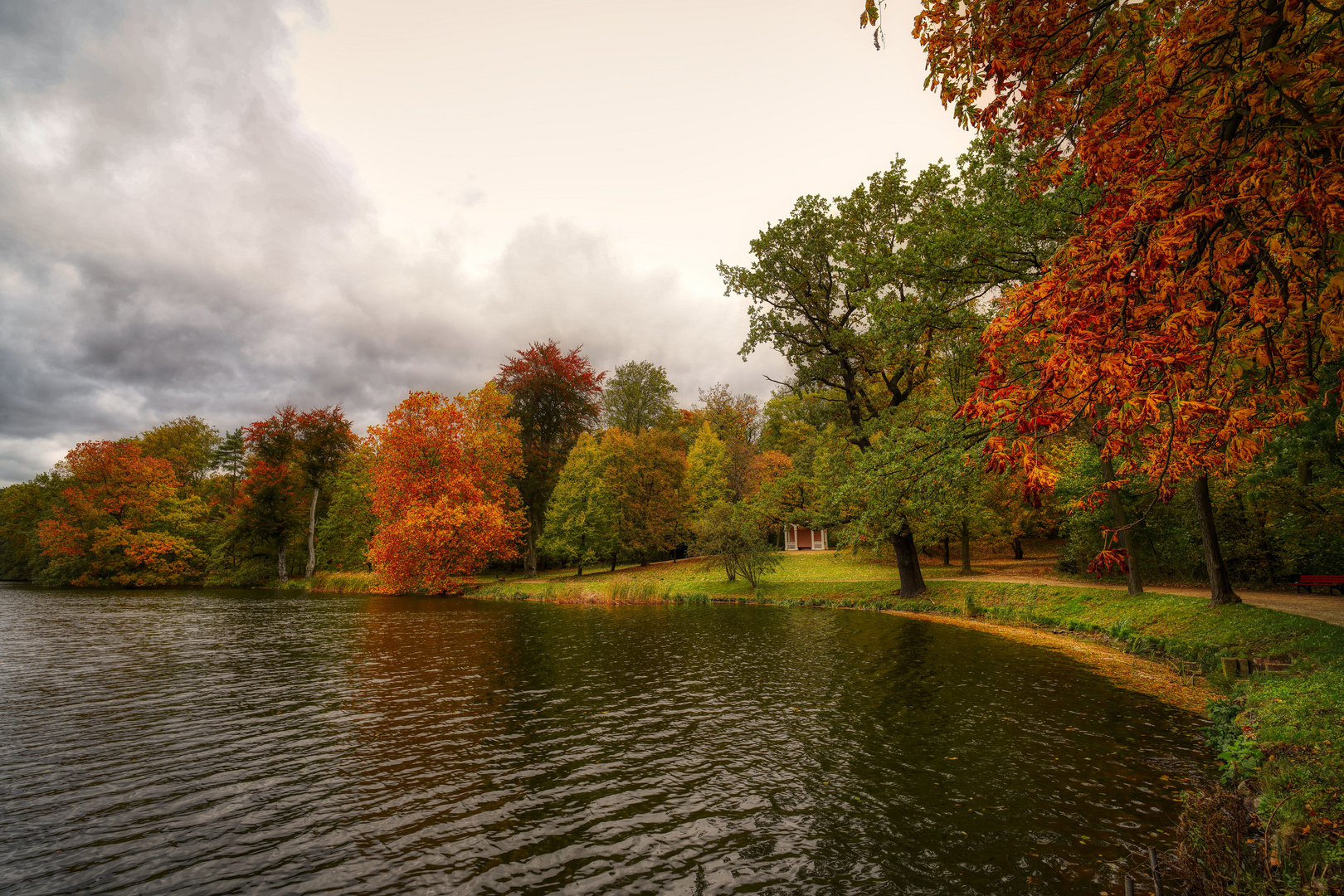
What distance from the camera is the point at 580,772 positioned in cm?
941

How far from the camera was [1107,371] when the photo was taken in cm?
429

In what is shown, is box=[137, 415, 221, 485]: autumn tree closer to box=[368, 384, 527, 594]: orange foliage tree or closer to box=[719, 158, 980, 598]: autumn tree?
box=[368, 384, 527, 594]: orange foliage tree

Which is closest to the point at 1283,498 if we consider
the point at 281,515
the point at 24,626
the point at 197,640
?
the point at 197,640

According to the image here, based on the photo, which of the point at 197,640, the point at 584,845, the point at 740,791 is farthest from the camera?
the point at 197,640

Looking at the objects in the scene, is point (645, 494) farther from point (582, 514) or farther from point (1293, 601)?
point (1293, 601)

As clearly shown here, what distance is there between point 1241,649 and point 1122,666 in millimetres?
2500

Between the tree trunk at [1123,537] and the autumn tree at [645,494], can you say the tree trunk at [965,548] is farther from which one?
the autumn tree at [645,494]

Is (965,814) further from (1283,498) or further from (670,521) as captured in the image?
(670,521)

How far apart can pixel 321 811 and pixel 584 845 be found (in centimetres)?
387

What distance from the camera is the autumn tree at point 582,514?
48.3 metres

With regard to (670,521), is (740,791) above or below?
below

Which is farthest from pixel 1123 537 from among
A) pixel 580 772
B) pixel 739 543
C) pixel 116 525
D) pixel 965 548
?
pixel 116 525

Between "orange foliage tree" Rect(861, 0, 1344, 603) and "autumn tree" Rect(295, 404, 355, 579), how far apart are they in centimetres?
5755

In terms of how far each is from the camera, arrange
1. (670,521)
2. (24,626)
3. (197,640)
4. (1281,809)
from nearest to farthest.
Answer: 1. (1281,809)
2. (197,640)
3. (24,626)
4. (670,521)
